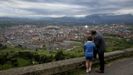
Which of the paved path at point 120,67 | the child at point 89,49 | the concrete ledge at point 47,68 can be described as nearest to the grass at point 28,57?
the concrete ledge at point 47,68

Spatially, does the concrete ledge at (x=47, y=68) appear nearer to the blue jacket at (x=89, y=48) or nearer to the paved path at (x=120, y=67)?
the blue jacket at (x=89, y=48)

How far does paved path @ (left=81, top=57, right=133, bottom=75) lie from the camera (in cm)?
981

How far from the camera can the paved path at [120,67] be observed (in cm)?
981

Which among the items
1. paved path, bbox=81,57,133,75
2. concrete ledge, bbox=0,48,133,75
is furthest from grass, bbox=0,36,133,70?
paved path, bbox=81,57,133,75

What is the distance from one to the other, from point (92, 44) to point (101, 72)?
108 cm

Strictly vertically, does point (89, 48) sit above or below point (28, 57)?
above

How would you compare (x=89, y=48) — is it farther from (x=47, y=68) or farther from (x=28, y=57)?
(x=28, y=57)

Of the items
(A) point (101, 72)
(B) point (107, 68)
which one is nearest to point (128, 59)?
(B) point (107, 68)

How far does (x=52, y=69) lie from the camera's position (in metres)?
8.62

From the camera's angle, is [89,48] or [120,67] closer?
[89,48]

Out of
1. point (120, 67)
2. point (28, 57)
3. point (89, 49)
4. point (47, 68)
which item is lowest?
point (120, 67)

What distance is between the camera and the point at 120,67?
433 inches

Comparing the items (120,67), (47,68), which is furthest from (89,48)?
(120,67)

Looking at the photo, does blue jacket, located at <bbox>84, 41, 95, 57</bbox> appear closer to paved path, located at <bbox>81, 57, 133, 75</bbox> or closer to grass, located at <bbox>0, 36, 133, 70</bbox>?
paved path, located at <bbox>81, 57, 133, 75</bbox>
